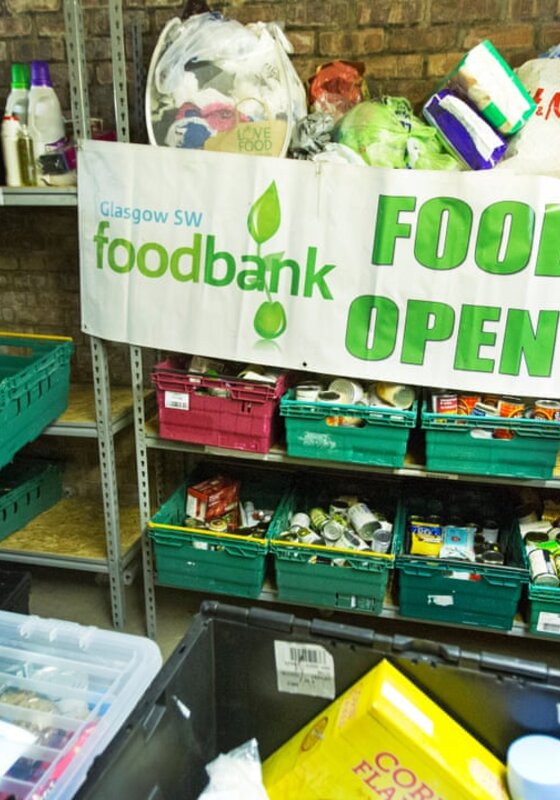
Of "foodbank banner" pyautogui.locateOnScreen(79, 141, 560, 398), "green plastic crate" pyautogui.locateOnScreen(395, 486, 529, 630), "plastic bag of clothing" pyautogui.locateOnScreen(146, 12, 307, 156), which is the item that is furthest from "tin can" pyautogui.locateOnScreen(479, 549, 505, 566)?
"plastic bag of clothing" pyautogui.locateOnScreen(146, 12, 307, 156)

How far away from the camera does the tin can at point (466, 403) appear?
172cm

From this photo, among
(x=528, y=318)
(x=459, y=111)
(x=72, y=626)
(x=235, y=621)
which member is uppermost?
(x=459, y=111)

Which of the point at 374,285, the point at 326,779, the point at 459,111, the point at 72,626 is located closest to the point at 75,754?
the point at 72,626

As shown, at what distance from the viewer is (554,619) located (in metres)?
1.77

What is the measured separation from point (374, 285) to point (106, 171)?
0.79 meters

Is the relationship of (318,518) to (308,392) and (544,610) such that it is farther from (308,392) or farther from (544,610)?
(544,610)

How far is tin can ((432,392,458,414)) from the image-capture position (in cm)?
171

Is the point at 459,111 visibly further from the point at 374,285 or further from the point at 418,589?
the point at 418,589

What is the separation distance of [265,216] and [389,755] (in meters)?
1.25

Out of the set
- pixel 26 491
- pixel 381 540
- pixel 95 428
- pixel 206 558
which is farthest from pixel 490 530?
pixel 26 491

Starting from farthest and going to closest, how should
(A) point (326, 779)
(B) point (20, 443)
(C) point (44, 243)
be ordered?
(C) point (44, 243) → (B) point (20, 443) → (A) point (326, 779)

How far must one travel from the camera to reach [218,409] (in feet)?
5.99

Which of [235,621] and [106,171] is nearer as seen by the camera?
[235,621]

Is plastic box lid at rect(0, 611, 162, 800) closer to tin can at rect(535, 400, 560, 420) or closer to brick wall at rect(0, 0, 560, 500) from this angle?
tin can at rect(535, 400, 560, 420)
